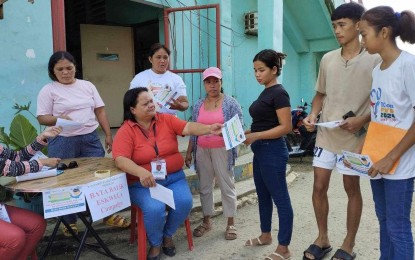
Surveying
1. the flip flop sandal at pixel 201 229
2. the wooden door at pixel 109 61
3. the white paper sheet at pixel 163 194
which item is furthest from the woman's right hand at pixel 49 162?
the wooden door at pixel 109 61

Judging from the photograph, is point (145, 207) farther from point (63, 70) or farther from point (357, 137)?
point (357, 137)

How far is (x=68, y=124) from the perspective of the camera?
2.86 m

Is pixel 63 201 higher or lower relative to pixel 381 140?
lower

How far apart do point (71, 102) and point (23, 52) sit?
4.45 feet

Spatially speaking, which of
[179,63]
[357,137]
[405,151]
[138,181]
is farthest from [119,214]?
[179,63]

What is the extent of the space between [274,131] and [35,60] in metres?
2.96

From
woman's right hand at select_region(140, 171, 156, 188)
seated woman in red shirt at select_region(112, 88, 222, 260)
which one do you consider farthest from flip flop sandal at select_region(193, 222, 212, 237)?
woman's right hand at select_region(140, 171, 156, 188)

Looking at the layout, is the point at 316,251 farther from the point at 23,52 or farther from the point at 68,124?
the point at 23,52

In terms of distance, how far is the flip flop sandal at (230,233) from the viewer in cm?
346

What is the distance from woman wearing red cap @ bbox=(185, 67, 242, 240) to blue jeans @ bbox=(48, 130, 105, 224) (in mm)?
950

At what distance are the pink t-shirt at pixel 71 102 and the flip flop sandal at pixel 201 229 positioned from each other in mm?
1420

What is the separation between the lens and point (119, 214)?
3.76 m

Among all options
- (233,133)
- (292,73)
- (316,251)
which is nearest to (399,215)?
(316,251)

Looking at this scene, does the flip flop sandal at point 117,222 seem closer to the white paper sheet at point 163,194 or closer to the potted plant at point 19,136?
the potted plant at point 19,136
